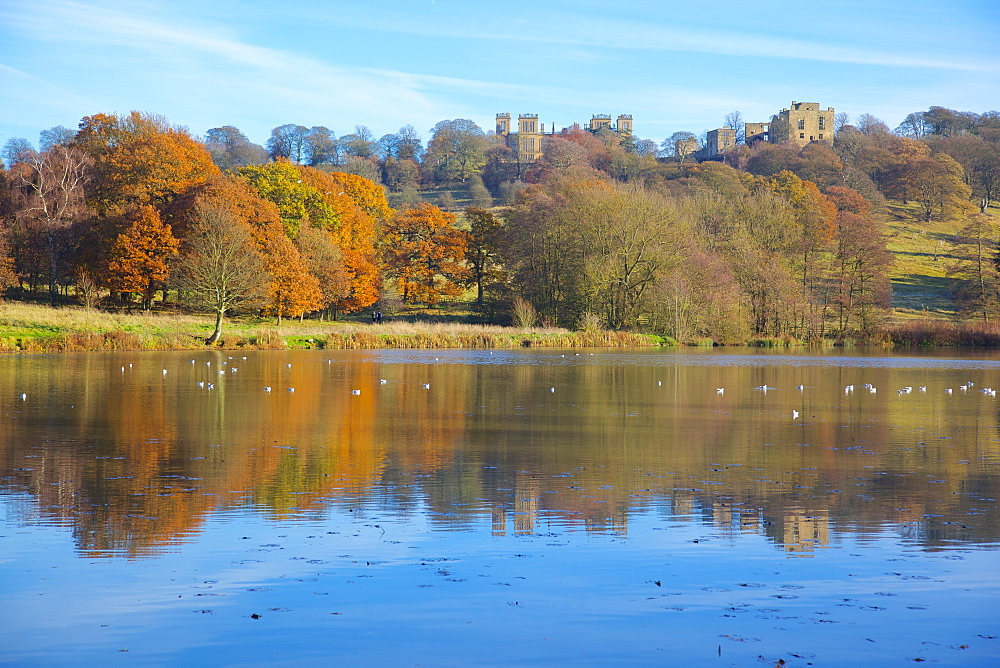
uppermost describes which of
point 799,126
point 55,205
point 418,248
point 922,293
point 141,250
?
point 799,126

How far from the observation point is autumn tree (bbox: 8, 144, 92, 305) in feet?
180

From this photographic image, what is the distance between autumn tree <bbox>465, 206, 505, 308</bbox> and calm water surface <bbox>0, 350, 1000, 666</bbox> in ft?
173

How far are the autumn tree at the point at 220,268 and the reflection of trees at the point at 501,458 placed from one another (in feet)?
66.3

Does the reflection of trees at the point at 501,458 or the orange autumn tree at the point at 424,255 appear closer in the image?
the reflection of trees at the point at 501,458

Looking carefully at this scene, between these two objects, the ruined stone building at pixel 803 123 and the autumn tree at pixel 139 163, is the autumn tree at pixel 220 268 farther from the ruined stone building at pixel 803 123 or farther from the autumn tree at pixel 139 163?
the ruined stone building at pixel 803 123

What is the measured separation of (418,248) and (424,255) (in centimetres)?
80

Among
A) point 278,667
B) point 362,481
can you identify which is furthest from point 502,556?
point 362,481

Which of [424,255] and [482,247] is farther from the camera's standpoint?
[482,247]

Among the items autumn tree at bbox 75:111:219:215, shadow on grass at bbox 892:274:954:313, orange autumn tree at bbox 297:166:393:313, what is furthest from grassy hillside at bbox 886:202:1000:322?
autumn tree at bbox 75:111:219:215

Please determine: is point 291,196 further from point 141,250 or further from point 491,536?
point 491,536

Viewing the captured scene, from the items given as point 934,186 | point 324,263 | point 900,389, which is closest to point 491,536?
point 900,389

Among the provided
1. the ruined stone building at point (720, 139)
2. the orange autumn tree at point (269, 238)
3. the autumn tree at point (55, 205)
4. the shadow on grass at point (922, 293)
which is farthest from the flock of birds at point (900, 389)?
the ruined stone building at point (720, 139)

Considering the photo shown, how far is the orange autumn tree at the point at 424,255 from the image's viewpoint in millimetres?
70062

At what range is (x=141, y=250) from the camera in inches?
1976
